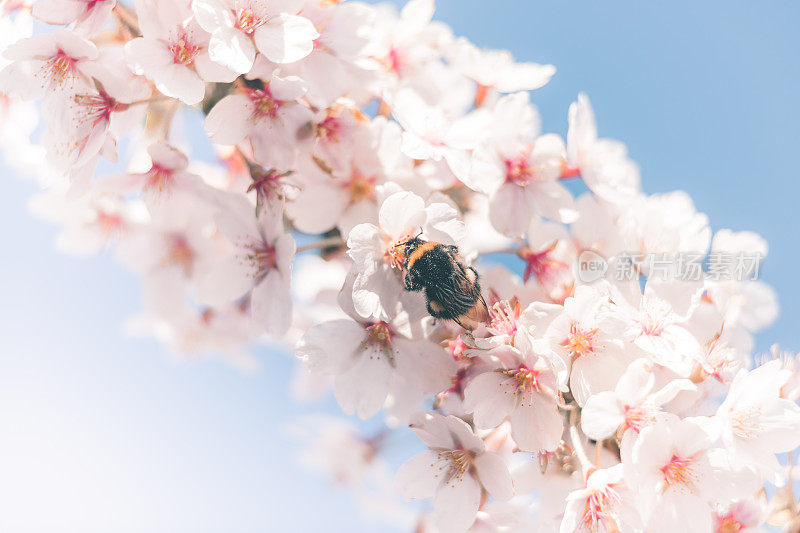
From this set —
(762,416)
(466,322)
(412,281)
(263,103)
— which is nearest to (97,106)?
(263,103)

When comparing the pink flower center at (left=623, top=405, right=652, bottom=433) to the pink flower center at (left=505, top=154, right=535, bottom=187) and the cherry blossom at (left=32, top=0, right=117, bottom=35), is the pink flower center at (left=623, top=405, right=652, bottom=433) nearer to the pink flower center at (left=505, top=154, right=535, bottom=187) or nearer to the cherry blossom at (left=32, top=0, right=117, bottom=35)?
the pink flower center at (left=505, top=154, right=535, bottom=187)

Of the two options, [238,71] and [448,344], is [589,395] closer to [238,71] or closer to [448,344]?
[448,344]

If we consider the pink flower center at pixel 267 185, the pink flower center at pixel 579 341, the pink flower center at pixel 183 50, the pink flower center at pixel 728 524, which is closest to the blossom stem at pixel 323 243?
the pink flower center at pixel 267 185

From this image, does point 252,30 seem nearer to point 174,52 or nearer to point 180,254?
point 174,52

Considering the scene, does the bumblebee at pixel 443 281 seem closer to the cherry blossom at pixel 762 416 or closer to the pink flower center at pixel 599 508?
the pink flower center at pixel 599 508

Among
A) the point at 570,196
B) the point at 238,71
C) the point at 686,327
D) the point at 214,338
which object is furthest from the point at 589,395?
the point at 214,338

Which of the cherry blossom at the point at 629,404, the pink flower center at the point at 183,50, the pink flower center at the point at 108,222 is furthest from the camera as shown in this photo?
the pink flower center at the point at 108,222

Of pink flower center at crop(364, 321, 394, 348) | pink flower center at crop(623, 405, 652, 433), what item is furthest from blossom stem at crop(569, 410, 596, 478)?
pink flower center at crop(364, 321, 394, 348)
